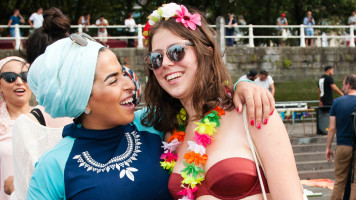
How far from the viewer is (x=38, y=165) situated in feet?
7.66

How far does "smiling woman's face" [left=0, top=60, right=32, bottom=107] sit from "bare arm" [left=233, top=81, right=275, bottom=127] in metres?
2.26

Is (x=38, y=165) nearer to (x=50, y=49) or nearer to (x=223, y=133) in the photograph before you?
(x=50, y=49)

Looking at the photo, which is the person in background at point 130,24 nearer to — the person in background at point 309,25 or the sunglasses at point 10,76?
the person in background at point 309,25

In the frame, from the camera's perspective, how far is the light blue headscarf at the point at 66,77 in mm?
2271

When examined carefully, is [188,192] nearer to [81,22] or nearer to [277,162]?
[277,162]

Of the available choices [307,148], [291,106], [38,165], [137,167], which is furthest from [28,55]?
[291,106]

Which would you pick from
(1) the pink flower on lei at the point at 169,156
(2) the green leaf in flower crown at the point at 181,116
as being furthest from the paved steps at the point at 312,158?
(1) the pink flower on lei at the point at 169,156

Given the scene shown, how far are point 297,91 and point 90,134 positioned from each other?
15.6 meters

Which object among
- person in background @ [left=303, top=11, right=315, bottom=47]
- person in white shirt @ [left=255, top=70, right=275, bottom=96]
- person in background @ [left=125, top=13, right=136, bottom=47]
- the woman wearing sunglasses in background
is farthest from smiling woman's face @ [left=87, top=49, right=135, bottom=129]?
person in background @ [left=303, top=11, right=315, bottom=47]

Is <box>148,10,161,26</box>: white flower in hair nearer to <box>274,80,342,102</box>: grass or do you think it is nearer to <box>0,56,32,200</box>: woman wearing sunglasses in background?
<box>0,56,32,200</box>: woman wearing sunglasses in background

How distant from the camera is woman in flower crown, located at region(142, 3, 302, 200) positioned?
2164 millimetres

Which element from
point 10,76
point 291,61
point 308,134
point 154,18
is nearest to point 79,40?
point 154,18

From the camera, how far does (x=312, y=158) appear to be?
956 cm

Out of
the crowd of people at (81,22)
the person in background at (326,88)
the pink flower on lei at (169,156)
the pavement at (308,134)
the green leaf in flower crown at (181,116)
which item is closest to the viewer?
the pink flower on lei at (169,156)
